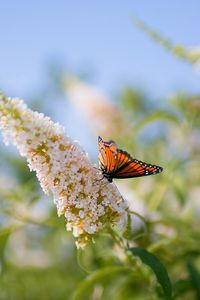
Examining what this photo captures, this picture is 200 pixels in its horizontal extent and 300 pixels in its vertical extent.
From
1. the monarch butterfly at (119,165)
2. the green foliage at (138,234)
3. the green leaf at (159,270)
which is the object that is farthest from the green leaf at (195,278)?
the monarch butterfly at (119,165)

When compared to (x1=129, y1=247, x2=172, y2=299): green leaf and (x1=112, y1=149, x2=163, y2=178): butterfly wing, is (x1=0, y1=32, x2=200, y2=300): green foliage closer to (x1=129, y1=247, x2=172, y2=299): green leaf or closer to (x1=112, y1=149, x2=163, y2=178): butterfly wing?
Result: (x1=129, y1=247, x2=172, y2=299): green leaf

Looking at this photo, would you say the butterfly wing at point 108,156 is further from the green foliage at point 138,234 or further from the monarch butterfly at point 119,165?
the green foliage at point 138,234

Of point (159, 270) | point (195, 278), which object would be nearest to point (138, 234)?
point (195, 278)

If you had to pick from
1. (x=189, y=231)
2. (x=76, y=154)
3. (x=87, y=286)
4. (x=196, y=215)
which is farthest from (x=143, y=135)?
(x=76, y=154)

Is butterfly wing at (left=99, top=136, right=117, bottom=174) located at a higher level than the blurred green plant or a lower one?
lower

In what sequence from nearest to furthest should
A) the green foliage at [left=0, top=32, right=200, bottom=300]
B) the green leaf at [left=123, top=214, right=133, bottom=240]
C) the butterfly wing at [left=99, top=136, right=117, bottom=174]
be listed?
the green leaf at [left=123, top=214, right=133, bottom=240], the butterfly wing at [left=99, top=136, right=117, bottom=174], the green foliage at [left=0, top=32, right=200, bottom=300]

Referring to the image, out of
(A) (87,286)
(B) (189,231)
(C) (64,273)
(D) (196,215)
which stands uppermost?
(C) (64,273)

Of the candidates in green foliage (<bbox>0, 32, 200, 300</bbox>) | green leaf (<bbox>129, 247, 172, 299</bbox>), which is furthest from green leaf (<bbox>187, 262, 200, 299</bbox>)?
green leaf (<bbox>129, 247, 172, 299</bbox>)

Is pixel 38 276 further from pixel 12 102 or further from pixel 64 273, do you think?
pixel 12 102
